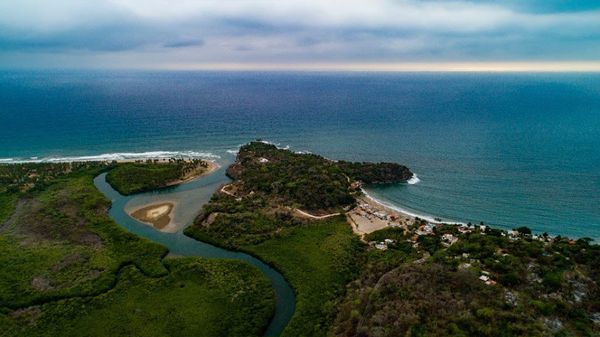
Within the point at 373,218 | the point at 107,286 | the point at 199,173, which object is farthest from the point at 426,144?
the point at 107,286

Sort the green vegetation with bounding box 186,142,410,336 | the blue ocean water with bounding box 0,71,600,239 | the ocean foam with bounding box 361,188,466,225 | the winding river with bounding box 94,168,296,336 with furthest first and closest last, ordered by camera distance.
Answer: the blue ocean water with bounding box 0,71,600,239 → the ocean foam with bounding box 361,188,466,225 → the green vegetation with bounding box 186,142,410,336 → the winding river with bounding box 94,168,296,336

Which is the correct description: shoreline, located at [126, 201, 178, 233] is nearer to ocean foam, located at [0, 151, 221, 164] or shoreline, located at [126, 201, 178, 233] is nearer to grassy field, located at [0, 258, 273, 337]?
grassy field, located at [0, 258, 273, 337]

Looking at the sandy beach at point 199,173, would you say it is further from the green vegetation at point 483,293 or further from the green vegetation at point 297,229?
the green vegetation at point 483,293

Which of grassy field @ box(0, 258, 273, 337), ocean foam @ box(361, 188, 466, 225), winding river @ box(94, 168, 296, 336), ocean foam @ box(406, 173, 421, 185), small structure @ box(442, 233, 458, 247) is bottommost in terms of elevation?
grassy field @ box(0, 258, 273, 337)

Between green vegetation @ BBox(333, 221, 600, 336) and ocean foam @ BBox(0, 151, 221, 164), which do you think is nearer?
green vegetation @ BBox(333, 221, 600, 336)

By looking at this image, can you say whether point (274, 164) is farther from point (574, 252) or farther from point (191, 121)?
point (191, 121)

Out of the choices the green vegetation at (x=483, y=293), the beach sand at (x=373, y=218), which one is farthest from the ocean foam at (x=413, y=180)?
the green vegetation at (x=483, y=293)

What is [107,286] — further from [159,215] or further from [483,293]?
[483,293]

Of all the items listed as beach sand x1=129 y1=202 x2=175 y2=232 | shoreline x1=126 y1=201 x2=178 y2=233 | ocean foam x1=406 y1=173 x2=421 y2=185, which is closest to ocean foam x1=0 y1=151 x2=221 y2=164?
shoreline x1=126 y1=201 x2=178 y2=233
